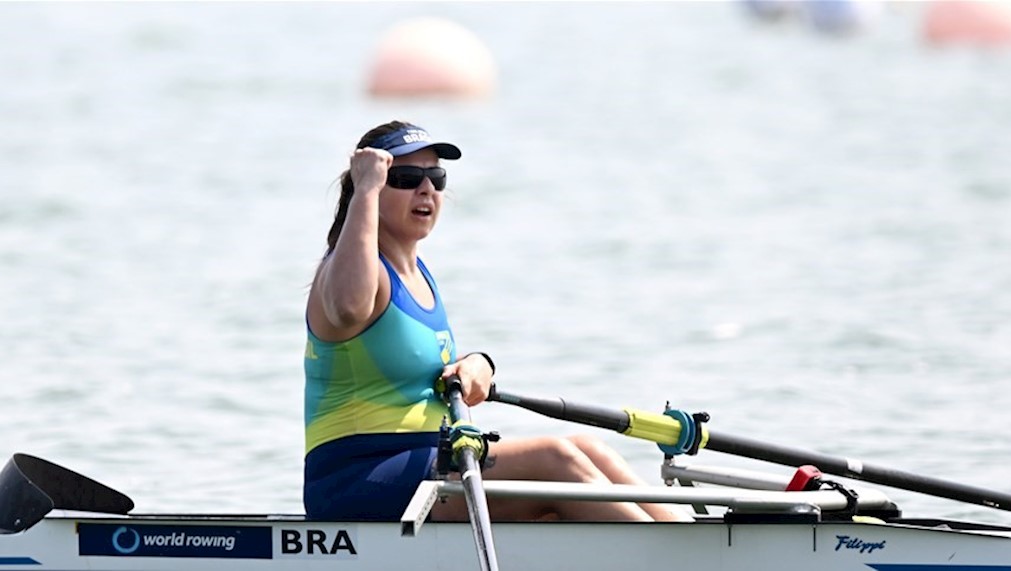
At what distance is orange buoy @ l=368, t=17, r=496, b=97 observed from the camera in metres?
27.2

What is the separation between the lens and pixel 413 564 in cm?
595

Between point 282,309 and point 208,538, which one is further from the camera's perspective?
point 282,309

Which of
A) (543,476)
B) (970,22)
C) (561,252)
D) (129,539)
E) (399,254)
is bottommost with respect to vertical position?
(129,539)

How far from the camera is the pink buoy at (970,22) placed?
3366cm

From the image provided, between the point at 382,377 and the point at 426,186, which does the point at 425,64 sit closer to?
the point at 426,186

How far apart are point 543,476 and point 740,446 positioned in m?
1.00

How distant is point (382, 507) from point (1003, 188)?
1523 centimetres

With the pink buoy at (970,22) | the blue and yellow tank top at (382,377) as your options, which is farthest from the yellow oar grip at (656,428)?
the pink buoy at (970,22)

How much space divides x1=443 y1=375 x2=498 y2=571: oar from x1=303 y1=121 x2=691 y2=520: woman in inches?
8.1

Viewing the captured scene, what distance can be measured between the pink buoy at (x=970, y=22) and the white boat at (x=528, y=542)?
28.8 meters

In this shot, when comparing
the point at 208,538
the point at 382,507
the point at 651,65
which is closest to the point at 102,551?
the point at 208,538

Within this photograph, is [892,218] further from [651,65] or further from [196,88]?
[651,65]

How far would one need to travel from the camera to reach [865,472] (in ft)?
22.5

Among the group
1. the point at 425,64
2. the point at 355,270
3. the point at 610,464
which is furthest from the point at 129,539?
the point at 425,64
